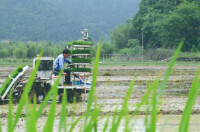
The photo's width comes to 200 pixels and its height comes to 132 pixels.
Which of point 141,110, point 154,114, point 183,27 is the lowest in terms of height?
point 141,110

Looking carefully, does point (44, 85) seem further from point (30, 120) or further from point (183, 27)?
point (183, 27)

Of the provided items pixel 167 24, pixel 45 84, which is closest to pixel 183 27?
pixel 167 24

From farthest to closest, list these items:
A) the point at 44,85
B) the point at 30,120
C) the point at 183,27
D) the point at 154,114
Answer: the point at 183,27 → the point at 44,85 → the point at 154,114 → the point at 30,120

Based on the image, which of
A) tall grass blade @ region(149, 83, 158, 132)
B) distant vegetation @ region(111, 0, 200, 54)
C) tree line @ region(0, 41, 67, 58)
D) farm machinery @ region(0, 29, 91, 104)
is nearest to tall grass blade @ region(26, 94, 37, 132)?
tall grass blade @ region(149, 83, 158, 132)

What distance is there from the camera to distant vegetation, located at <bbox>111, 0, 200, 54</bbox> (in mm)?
67812

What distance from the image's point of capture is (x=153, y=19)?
7681 centimetres

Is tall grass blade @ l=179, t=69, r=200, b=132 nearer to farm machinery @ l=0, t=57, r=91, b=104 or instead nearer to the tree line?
Result: farm machinery @ l=0, t=57, r=91, b=104

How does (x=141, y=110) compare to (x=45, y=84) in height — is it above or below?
below

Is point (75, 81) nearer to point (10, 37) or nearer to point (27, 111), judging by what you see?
point (27, 111)

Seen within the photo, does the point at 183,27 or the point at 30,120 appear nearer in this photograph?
the point at 30,120

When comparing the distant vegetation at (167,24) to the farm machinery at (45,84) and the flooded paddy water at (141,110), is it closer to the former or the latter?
the flooded paddy water at (141,110)

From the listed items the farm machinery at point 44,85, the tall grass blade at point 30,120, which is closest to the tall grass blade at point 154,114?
the tall grass blade at point 30,120

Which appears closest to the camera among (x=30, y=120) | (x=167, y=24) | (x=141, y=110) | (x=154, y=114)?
(x=30, y=120)

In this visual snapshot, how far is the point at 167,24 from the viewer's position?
69688mm
